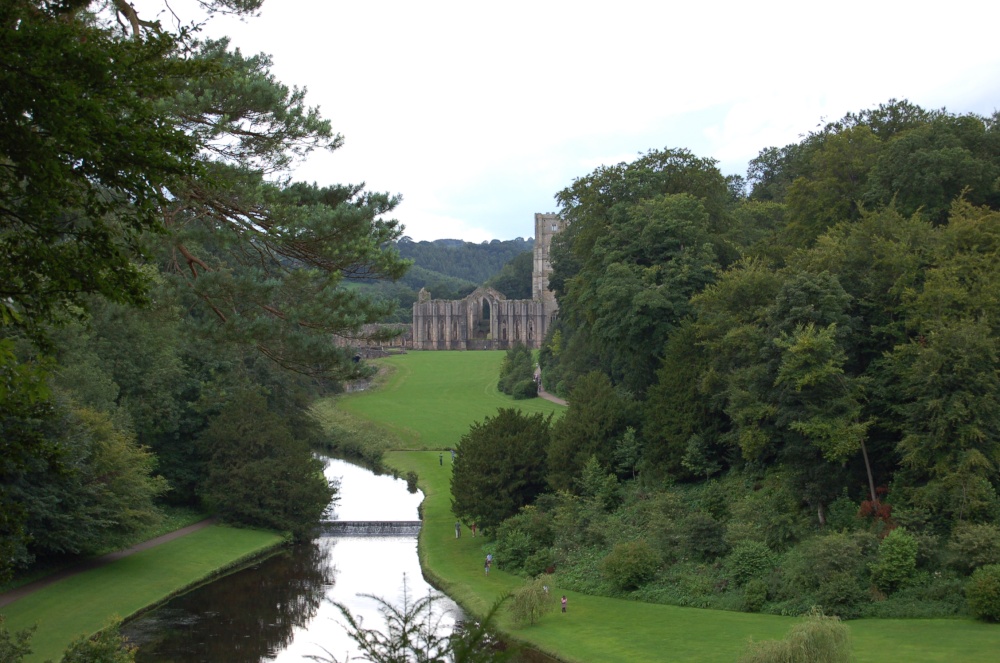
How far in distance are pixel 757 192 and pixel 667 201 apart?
35.4 meters

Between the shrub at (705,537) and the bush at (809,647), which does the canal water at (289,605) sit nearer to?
the bush at (809,647)

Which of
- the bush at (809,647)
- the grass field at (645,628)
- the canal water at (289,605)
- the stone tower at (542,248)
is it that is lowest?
the canal water at (289,605)

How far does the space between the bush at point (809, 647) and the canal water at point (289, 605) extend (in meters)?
6.59

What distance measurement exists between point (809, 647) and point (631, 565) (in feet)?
33.8

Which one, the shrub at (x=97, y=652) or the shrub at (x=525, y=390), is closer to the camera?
the shrub at (x=97, y=652)

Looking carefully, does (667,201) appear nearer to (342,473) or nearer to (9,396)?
(342,473)

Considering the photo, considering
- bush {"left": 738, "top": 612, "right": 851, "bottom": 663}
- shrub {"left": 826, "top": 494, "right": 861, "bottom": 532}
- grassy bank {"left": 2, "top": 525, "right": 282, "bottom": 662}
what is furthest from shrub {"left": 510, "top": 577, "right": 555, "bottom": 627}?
grassy bank {"left": 2, "top": 525, "right": 282, "bottom": 662}

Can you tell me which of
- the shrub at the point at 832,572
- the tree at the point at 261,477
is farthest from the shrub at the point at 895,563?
the tree at the point at 261,477

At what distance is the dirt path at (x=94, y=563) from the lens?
2875 cm

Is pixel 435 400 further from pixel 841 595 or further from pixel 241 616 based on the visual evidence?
pixel 841 595

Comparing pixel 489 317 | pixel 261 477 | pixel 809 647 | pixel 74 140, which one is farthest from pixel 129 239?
pixel 489 317

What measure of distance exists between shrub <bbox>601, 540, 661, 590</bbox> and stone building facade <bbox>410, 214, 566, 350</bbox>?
93195mm

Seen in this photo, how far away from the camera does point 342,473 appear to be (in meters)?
55.7

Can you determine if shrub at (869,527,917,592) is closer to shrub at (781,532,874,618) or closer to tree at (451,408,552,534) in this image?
shrub at (781,532,874,618)
